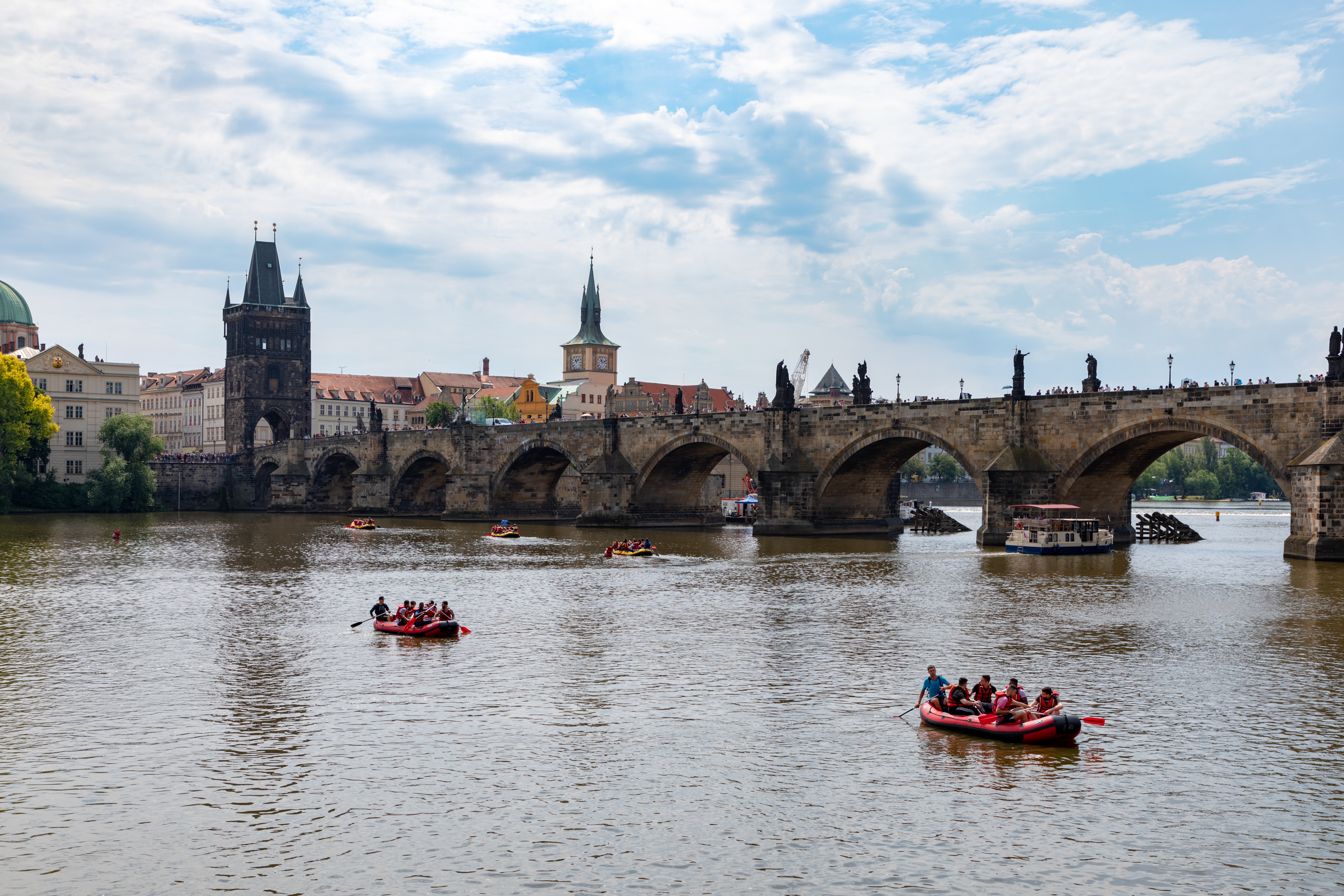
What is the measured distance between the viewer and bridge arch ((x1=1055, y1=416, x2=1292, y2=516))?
53344 millimetres

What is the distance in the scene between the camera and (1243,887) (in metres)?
15.7

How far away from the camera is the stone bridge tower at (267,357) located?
510 ft

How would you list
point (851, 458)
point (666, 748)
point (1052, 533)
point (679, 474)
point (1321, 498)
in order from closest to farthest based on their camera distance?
1. point (666, 748)
2. point (1321, 498)
3. point (1052, 533)
4. point (851, 458)
5. point (679, 474)

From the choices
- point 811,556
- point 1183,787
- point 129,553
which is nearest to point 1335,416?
point 811,556

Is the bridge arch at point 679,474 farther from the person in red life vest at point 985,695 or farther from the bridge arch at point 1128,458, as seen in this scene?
the person in red life vest at point 985,695

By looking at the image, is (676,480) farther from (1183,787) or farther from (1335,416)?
(1183,787)

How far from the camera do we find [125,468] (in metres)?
112

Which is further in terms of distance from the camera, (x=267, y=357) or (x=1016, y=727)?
(x=267, y=357)

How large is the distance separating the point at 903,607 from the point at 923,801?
2276cm

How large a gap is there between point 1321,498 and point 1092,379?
16.7 metres

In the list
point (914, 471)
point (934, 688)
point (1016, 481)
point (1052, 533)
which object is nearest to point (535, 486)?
point (1016, 481)

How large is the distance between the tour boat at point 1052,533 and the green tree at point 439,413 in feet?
353

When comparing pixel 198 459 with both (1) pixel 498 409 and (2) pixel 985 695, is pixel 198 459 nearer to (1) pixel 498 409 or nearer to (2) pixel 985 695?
(1) pixel 498 409

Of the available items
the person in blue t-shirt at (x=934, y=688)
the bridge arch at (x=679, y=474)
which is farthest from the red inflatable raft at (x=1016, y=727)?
the bridge arch at (x=679, y=474)
